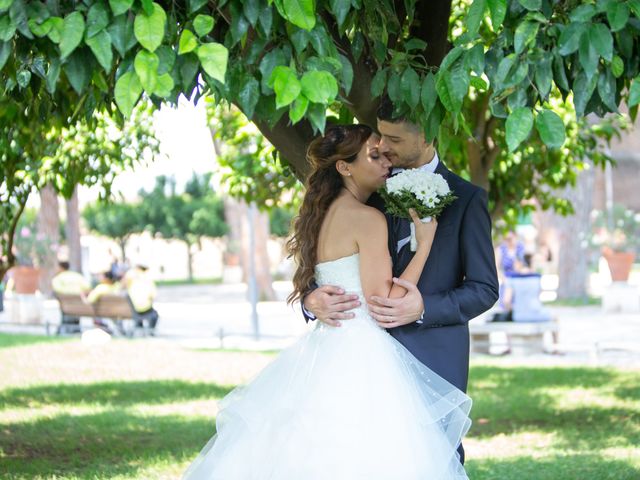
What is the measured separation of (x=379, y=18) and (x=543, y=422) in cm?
664

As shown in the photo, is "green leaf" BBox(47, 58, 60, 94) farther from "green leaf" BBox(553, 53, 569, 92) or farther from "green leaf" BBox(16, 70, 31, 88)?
"green leaf" BBox(553, 53, 569, 92)

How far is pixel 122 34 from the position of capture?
119 inches

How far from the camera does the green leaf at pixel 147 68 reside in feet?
9.67

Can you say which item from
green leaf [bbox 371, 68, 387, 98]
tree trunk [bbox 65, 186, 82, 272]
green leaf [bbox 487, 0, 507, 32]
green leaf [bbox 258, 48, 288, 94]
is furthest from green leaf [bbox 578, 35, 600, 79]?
tree trunk [bbox 65, 186, 82, 272]

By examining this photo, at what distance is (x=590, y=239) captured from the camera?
2698 cm

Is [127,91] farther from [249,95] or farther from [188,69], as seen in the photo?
[249,95]

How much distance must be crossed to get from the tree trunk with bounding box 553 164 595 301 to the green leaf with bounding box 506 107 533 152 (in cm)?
2422

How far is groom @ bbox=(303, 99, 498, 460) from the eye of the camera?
4.44 meters

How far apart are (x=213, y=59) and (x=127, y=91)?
0.87 ft

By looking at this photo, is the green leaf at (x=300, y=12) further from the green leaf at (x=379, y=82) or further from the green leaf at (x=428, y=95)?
the green leaf at (x=379, y=82)

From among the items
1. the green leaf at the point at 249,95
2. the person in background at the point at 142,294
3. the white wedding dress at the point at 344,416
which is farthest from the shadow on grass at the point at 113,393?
the green leaf at the point at 249,95

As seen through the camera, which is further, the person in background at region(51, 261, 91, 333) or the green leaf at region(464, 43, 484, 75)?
the person in background at region(51, 261, 91, 333)

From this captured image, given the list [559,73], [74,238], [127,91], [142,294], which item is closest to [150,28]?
[127,91]

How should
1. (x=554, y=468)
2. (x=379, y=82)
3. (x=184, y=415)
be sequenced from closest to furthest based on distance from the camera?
(x=379, y=82)
(x=554, y=468)
(x=184, y=415)
